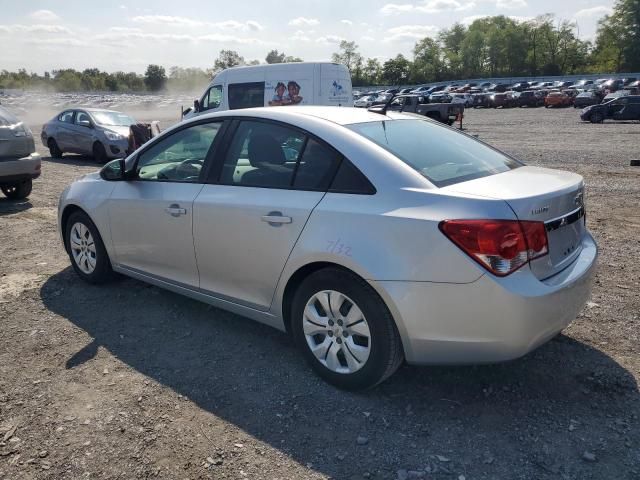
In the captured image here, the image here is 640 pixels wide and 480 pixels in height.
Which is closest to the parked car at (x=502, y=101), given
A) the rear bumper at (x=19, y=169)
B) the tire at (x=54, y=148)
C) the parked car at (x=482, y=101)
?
the parked car at (x=482, y=101)

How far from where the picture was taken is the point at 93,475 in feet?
8.46

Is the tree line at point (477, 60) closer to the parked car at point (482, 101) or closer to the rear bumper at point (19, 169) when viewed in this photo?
the parked car at point (482, 101)

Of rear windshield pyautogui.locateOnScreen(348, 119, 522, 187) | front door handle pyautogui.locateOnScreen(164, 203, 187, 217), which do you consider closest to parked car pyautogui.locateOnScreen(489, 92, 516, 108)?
rear windshield pyautogui.locateOnScreen(348, 119, 522, 187)

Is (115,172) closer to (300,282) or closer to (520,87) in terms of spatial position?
(300,282)

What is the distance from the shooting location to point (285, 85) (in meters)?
14.0

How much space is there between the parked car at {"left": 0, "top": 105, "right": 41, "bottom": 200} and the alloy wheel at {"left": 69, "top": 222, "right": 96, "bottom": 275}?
13.9ft

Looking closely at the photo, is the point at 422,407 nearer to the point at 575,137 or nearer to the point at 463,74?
the point at 575,137

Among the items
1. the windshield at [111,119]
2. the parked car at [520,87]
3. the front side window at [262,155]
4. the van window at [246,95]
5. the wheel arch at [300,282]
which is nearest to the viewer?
the wheel arch at [300,282]

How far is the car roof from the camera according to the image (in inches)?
140

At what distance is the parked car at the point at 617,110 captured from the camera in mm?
25188

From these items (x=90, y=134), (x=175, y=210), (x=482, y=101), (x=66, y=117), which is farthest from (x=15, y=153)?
(x=482, y=101)

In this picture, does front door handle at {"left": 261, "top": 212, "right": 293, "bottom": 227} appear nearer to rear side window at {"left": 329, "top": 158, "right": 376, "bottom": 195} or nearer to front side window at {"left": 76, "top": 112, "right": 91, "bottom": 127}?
rear side window at {"left": 329, "top": 158, "right": 376, "bottom": 195}

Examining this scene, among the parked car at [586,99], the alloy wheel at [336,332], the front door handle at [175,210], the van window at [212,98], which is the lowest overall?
the alloy wheel at [336,332]

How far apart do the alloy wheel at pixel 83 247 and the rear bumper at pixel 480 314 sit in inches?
123
